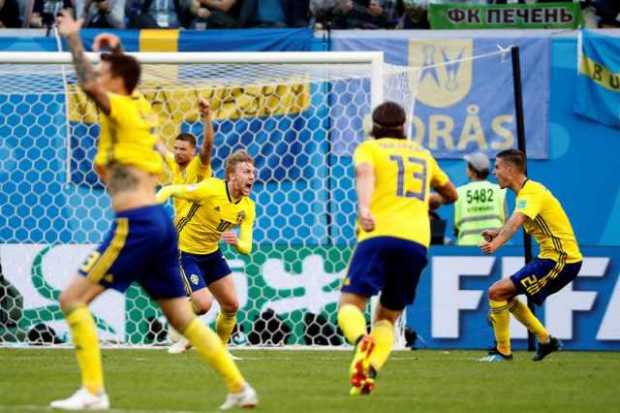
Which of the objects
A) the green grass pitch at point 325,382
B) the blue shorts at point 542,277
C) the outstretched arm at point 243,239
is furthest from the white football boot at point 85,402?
the blue shorts at point 542,277

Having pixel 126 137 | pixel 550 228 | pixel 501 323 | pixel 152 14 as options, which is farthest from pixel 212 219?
pixel 152 14

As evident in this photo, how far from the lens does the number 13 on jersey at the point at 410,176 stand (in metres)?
9.67

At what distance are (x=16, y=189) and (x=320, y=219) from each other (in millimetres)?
3518

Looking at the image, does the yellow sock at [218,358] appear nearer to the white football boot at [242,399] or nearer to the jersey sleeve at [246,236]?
the white football boot at [242,399]

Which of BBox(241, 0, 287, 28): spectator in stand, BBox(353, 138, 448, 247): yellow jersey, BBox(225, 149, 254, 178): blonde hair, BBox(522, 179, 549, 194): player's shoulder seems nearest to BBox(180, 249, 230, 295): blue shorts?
BBox(225, 149, 254, 178): blonde hair

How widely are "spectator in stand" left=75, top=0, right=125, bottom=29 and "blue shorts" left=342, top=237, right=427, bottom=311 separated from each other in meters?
9.93

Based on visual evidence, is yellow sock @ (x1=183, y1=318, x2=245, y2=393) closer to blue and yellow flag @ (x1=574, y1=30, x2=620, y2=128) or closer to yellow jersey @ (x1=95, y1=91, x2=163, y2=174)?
yellow jersey @ (x1=95, y1=91, x2=163, y2=174)

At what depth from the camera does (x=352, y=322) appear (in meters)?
9.52

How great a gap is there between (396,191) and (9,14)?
10.9 m

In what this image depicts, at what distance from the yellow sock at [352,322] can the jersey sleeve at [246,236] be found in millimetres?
3420

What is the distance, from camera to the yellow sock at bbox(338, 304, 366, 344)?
9.48m

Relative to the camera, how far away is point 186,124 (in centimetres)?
1762

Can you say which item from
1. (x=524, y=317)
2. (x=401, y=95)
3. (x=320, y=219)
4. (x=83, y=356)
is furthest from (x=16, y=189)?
(x=83, y=356)

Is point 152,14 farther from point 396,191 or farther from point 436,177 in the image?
point 396,191
